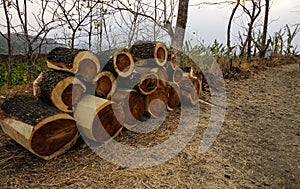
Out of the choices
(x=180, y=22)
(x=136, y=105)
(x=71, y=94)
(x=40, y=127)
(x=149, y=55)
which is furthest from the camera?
(x=180, y=22)

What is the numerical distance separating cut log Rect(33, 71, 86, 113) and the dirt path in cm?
30

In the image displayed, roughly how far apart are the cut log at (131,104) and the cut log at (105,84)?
5cm

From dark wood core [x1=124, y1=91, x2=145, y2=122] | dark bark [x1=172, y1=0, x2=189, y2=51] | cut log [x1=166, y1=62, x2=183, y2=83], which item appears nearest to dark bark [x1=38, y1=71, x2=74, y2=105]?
dark wood core [x1=124, y1=91, x2=145, y2=122]

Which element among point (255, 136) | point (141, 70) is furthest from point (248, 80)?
point (141, 70)

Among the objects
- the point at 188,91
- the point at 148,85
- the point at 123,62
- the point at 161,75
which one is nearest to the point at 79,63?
the point at 123,62

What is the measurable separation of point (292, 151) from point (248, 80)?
2.07m

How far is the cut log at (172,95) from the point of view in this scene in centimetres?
216

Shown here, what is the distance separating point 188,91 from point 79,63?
1103 mm

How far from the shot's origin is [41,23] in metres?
2.75

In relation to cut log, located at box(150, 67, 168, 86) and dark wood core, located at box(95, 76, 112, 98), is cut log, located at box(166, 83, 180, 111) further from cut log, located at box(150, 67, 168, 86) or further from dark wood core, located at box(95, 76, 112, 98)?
dark wood core, located at box(95, 76, 112, 98)

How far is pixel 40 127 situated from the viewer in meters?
1.35

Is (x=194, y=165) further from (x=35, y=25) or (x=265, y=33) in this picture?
(x=265, y=33)

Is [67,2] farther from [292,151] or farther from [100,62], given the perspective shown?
[292,151]

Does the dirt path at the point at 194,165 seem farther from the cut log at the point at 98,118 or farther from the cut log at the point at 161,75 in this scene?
the cut log at the point at 161,75
